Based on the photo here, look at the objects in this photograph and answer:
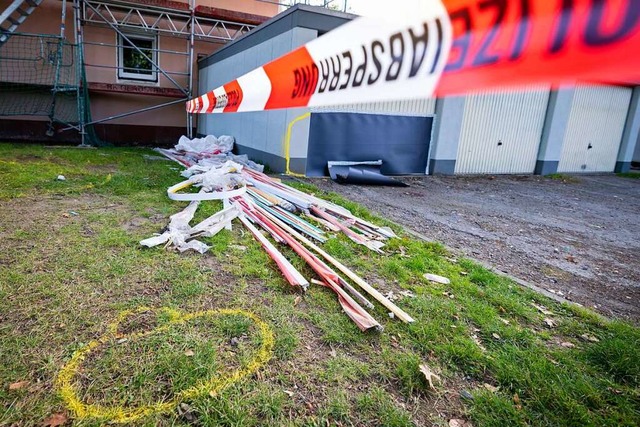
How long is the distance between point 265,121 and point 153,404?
828 centimetres

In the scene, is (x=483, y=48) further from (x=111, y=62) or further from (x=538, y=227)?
(x=111, y=62)

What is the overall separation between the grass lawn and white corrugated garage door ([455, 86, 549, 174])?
338 inches

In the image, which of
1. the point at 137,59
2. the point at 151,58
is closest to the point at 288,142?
the point at 151,58

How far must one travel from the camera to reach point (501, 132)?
479 inches

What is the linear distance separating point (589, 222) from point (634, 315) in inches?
168

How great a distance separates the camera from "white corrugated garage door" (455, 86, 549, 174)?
11547mm

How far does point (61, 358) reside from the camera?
214cm

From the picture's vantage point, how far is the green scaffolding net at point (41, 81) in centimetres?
1169

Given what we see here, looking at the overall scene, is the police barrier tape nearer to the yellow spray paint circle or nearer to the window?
the yellow spray paint circle

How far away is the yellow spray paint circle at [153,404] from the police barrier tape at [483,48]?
1.53 meters

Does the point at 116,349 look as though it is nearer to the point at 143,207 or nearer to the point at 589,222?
the point at 143,207

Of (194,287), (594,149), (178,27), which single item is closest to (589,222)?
(194,287)

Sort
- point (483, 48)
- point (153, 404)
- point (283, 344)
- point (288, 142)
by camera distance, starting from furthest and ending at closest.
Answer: point (288, 142) < point (283, 344) < point (153, 404) < point (483, 48)

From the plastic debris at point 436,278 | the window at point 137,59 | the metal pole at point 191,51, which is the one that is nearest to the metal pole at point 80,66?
the window at point 137,59
